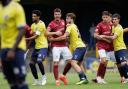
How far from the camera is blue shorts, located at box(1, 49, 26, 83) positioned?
9672 mm

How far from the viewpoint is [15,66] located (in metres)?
9.69

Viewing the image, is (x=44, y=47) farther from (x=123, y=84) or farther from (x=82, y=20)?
(x=82, y=20)

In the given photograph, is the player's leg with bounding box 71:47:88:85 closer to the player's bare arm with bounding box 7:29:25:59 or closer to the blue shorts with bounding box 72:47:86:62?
Result: the blue shorts with bounding box 72:47:86:62

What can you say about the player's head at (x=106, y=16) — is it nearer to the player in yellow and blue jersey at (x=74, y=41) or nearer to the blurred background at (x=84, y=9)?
the player in yellow and blue jersey at (x=74, y=41)

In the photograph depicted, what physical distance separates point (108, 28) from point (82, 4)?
19469 mm

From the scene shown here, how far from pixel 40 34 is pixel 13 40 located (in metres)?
6.74

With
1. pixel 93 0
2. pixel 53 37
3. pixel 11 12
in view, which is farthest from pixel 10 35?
pixel 93 0

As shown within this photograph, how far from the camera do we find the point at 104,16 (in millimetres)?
16531

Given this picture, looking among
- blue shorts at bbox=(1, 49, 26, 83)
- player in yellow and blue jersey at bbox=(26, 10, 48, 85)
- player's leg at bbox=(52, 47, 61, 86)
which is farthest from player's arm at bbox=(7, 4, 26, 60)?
player in yellow and blue jersey at bbox=(26, 10, 48, 85)

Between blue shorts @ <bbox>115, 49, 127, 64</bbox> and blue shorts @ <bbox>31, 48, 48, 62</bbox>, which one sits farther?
blue shorts @ <bbox>115, 49, 127, 64</bbox>

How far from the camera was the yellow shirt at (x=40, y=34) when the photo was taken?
16.4 m

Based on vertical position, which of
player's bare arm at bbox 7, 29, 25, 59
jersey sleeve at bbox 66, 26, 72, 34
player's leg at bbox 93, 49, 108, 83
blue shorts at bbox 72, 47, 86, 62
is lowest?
player's leg at bbox 93, 49, 108, 83

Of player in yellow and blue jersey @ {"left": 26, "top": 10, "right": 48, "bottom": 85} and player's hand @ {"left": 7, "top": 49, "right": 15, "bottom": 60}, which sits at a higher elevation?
player's hand @ {"left": 7, "top": 49, "right": 15, "bottom": 60}

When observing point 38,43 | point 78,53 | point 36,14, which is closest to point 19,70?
point 36,14
